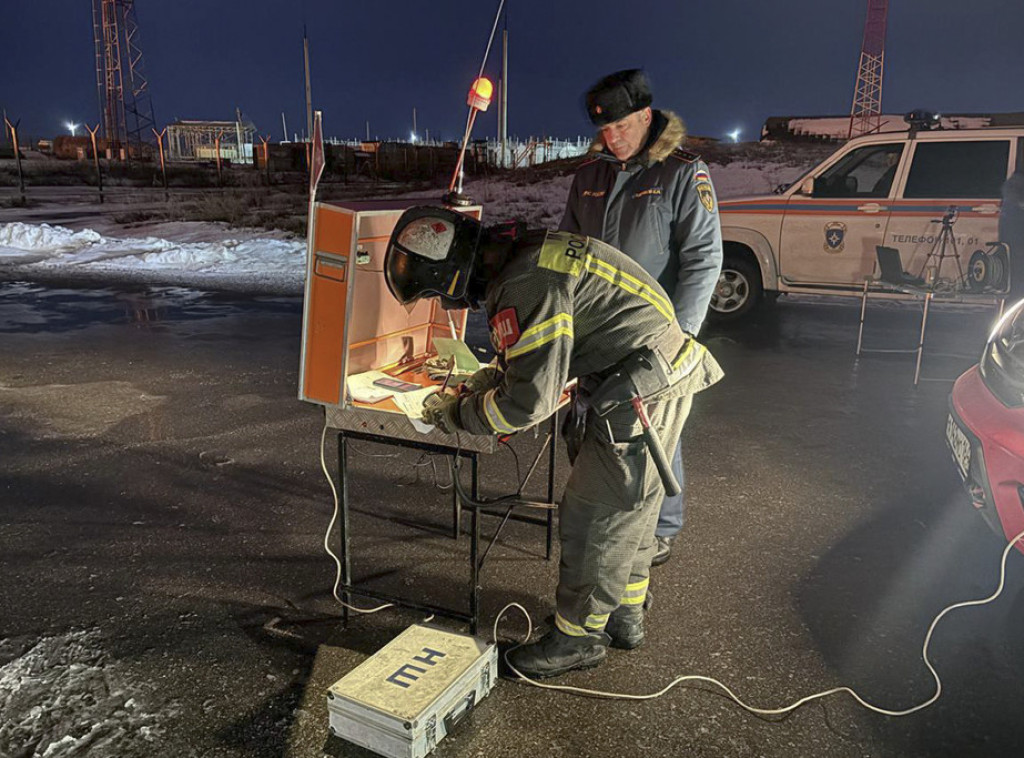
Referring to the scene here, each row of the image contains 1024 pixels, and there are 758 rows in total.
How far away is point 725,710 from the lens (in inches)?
112

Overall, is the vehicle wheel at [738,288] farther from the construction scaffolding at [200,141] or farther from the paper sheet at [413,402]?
the construction scaffolding at [200,141]

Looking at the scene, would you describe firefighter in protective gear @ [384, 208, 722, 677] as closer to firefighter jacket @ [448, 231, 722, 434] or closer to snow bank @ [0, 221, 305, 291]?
firefighter jacket @ [448, 231, 722, 434]

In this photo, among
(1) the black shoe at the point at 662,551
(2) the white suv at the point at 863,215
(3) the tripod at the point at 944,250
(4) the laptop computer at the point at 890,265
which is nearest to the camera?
(1) the black shoe at the point at 662,551

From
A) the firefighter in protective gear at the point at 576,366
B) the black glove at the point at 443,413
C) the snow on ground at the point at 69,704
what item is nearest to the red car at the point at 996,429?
the firefighter in protective gear at the point at 576,366

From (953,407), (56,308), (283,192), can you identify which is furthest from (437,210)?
(283,192)

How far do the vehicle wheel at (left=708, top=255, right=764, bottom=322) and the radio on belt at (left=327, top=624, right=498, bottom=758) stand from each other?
292 inches

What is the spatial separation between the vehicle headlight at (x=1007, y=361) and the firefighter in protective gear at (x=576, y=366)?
1281 mm

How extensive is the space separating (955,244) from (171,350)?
8.28 meters

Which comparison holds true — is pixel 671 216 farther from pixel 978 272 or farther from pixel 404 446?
pixel 978 272

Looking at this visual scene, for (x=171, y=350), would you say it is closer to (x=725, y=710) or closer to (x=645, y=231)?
(x=645, y=231)

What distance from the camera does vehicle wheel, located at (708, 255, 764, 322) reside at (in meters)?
9.46

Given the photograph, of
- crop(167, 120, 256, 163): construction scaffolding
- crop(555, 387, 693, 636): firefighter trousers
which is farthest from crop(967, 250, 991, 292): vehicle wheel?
crop(167, 120, 256, 163): construction scaffolding

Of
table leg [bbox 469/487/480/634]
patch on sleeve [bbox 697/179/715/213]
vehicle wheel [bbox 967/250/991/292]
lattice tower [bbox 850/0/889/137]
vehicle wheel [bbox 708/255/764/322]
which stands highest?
lattice tower [bbox 850/0/889/137]

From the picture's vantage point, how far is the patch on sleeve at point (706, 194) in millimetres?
3466
